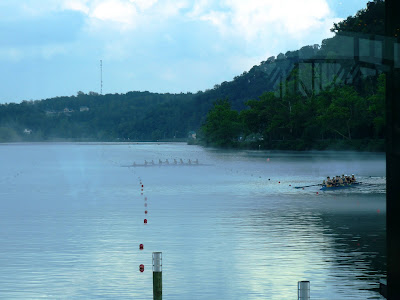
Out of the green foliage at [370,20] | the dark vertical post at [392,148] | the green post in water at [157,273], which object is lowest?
the green post in water at [157,273]

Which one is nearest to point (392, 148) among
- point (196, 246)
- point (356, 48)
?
point (196, 246)

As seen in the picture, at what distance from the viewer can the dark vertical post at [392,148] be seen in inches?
569

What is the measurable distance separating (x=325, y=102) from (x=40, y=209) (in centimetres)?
12503

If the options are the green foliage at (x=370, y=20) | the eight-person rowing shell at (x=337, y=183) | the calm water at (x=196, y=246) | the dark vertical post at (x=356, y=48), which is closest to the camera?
the calm water at (x=196, y=246)

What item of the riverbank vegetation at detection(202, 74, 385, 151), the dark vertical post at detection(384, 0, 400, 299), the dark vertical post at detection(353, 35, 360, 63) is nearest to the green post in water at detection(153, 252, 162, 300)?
the dark vertical post at detection(384, 0, 400, 299)

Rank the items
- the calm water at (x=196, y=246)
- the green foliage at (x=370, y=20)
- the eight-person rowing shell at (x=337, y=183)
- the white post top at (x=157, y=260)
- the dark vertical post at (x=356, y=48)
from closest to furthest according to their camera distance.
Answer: the white post top at (x=157, y=260) → the calm water at (x=196, y=246) → the eight-person rowing shell at (x=337, y=183) → the green foliage at (x=370, y=20) → the dark vertical post at (x=356, y=48)

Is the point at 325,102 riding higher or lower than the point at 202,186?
higher

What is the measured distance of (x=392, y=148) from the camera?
14.5 m

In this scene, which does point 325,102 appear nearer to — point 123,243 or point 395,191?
point 123,243

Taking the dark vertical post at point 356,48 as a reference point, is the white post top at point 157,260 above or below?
below

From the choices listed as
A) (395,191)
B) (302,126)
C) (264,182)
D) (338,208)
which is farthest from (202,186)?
(302,126)

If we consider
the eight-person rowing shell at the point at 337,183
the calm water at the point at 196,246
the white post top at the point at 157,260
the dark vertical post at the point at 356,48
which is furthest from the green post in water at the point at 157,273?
the dark vertical post at the point at 356,48

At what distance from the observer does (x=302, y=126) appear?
182 m

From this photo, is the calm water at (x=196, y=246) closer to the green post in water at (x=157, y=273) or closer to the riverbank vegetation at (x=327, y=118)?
the green post in water at (x=157, y=273)
